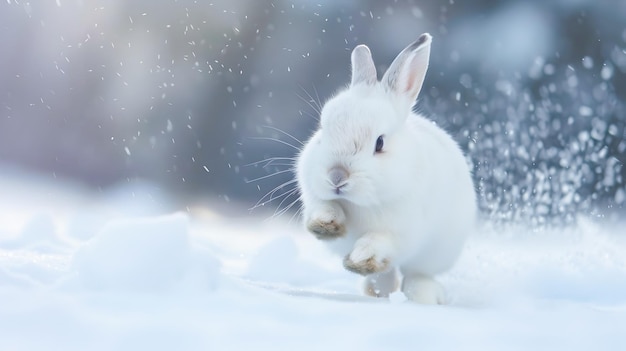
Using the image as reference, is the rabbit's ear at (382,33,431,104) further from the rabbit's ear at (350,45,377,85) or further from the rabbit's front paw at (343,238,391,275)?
the rabbit's front paw at (343,238,391,275)

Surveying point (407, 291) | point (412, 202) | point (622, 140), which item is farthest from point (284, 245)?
point (622, 140)

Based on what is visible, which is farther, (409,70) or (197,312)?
(409,70)

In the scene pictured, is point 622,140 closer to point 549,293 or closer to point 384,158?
point 549,293

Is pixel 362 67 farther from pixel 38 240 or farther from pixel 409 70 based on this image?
pixel 38 240

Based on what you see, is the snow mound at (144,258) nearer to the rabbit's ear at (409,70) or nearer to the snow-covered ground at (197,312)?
the snow-covered ground at (197,312)

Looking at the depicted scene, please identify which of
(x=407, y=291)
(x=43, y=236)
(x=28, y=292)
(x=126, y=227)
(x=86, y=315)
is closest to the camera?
(x=86, y=315)

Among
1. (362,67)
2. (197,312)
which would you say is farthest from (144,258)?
(362,67)
